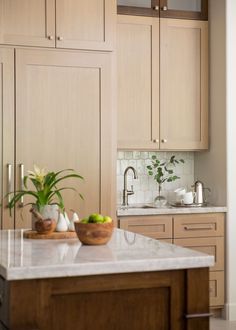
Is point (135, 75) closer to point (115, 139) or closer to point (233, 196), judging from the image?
point (115, 139)

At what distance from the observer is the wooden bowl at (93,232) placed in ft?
9.50

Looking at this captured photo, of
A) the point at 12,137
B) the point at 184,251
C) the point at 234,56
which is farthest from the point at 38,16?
the point at 184,251

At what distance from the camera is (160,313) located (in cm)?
261

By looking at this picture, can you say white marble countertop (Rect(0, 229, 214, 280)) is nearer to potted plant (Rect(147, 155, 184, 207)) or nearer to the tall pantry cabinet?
the tall pantry cabinet

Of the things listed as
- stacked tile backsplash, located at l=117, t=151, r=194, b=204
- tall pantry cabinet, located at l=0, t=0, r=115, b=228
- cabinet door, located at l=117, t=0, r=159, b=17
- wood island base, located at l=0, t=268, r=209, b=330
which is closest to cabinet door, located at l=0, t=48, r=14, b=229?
tall pantry cabinet, located at l=0, t=0, r=115, b=228

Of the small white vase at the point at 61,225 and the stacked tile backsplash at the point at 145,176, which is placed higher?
the stacked tile backsplash at the point at 145,176

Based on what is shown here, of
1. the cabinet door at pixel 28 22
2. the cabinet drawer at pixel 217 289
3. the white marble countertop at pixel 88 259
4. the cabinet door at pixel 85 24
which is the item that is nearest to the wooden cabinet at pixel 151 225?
the cabinet drawer at pixel 217 289

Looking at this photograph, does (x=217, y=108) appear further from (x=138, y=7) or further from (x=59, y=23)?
(x=59, y=23)

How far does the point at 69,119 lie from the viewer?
484 cm

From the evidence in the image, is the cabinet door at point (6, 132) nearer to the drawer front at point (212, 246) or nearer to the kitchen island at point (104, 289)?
the drawer front at point (212, 246)

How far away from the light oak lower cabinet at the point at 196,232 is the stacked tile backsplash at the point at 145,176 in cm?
58

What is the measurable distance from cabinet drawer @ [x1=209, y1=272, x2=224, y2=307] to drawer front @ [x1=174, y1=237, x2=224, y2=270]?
0.07 meters

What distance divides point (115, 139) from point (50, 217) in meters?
1.69

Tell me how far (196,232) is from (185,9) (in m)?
2.00
